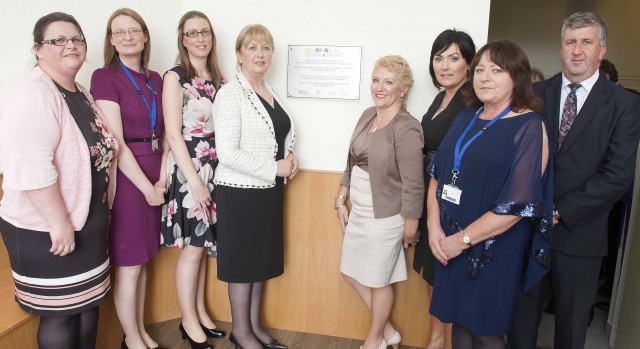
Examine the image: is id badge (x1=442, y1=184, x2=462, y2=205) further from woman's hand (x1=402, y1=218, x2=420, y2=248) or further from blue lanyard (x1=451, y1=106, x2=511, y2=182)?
woman's hand (x1=402, y1=218, x2=420, y2=248)

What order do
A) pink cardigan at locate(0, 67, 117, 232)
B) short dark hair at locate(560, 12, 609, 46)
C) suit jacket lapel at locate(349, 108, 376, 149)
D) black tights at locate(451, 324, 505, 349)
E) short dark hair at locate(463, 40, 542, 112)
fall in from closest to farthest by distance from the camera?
pink cardigan at locate(0, 67, 117, 232), short dark hair at locate(463, 40, 542, 112), black tights at locate(451, 324, 505, 349), short dark hair at locate(560, 12, 609, 46), suit jacket lapel at locate(349, 108, 376, 149)

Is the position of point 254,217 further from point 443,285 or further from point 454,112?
point 454,112

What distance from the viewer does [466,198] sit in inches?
68.2

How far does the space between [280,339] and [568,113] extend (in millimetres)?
2094

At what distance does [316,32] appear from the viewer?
258 centimetres

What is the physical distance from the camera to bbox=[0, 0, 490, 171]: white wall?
238 centimetres

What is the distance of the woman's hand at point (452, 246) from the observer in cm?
175

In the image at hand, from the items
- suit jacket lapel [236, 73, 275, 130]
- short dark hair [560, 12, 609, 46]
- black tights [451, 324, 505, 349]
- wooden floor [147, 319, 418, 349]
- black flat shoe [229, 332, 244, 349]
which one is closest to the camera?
black tights [451, 324, 505, 349]

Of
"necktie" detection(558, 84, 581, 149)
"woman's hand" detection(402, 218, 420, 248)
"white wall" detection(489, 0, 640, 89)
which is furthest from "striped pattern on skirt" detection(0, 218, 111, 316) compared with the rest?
"white wall" detection(489, 0, 640, 89)

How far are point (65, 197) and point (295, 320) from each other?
5.50 ft

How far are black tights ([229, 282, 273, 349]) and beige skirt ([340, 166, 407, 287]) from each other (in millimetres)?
592

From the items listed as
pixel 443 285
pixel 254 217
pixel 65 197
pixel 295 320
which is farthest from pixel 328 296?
pixel 65 197

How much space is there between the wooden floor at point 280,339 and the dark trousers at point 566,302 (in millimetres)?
841

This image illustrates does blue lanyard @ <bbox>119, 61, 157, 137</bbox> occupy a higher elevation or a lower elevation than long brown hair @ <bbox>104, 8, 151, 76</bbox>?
lower
